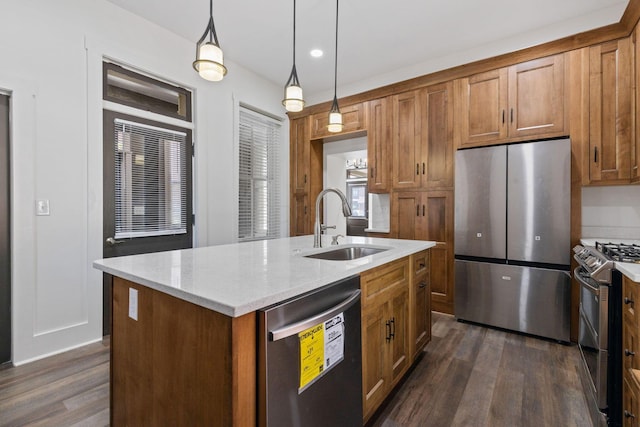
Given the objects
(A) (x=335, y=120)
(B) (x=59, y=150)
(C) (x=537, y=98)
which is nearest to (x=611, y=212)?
(C) (x=537, y=98)

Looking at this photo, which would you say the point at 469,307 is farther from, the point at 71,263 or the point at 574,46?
the point at 71,263

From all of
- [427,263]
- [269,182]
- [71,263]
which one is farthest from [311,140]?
[71,263]

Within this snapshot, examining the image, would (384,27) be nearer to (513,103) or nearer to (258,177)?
(513,103)

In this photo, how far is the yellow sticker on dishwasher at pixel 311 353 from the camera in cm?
113

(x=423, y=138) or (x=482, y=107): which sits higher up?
(x=482, y=107)

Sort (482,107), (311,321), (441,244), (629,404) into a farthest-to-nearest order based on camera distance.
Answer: (441,244)
(482,107)
(629,404)
(311,321)

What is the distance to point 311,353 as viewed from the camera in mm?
1177

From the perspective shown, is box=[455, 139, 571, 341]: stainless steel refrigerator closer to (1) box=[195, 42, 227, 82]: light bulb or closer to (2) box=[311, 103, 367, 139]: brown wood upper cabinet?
(2) box=[311, 103, 367, 139]: brown wood upper cabinet

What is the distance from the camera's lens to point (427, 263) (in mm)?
2449

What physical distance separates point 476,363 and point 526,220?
1348 millimetres

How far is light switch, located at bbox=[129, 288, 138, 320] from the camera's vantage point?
1.32 meters

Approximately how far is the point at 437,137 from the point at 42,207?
3708 millimetres

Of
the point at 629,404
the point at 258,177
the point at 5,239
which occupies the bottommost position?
the point at 629,404

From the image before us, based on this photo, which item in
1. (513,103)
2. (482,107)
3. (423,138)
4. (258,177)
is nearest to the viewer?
(513,103)
